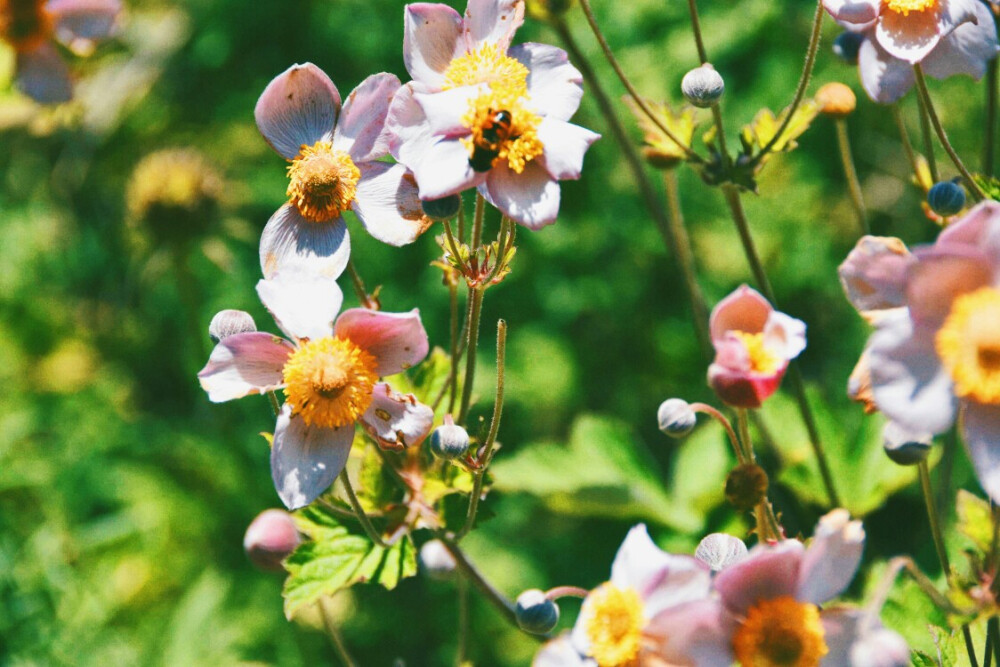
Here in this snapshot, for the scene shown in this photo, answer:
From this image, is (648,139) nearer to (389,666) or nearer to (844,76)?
(844,76)

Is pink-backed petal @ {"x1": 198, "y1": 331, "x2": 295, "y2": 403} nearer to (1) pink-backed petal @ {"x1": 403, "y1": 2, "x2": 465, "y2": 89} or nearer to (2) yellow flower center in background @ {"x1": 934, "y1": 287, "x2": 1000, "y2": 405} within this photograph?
(1) pink-backed petal @ {"x1": 403, "y1": 2, "x2": 465, "y2": 89}

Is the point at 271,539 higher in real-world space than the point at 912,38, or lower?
lower

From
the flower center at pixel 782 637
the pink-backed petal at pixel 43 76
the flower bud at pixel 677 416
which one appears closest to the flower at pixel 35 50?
the pink-backed petal at pixel 43 76

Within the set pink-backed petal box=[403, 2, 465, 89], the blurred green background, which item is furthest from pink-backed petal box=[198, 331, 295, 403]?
the blurred green background

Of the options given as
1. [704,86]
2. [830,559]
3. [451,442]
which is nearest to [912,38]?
[704,86]

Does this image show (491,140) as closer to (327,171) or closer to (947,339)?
(327,171)

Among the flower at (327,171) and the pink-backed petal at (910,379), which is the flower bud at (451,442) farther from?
the pink-backed petal at (910,379)
